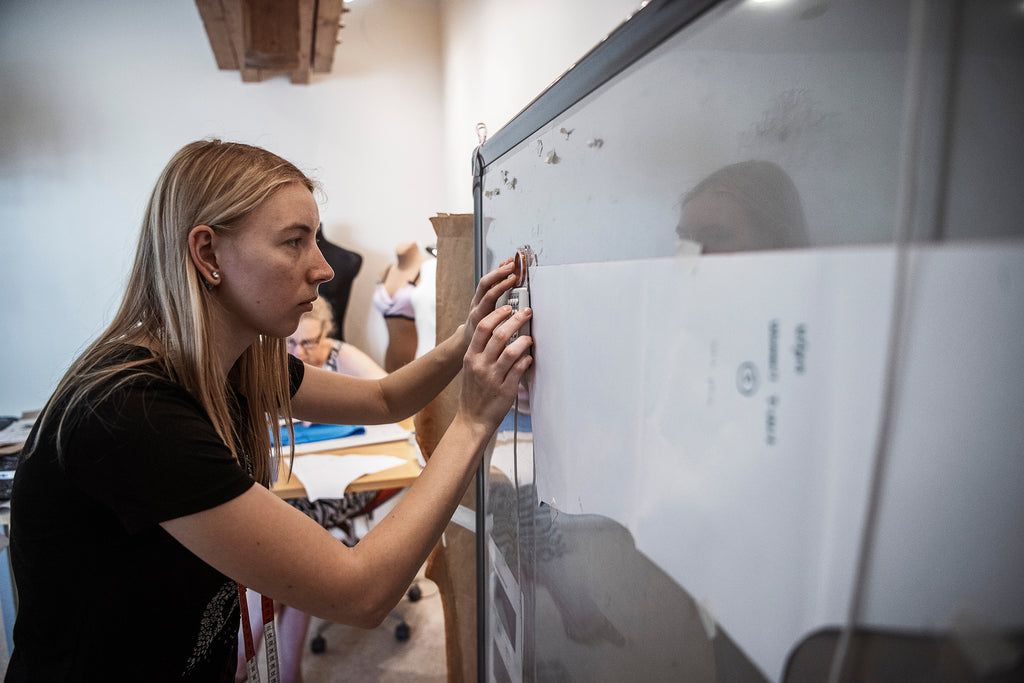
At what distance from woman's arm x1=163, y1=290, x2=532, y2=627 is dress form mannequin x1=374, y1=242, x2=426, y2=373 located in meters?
2.46

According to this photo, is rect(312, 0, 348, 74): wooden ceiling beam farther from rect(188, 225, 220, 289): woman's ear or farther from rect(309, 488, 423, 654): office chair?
rect(188, 225, 220, 289): woman's ear

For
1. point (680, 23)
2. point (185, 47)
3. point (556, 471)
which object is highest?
point (185, 47)

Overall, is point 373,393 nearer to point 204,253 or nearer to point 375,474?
point 204,253

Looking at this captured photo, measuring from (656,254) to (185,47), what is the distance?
143 inches

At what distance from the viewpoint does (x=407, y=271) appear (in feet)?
10.6

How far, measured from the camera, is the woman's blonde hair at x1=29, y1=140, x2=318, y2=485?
78 cm

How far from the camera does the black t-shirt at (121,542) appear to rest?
2.15ft

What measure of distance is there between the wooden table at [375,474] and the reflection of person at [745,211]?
1338mm

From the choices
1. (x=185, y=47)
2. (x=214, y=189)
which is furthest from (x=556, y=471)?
(x=185, y=47)

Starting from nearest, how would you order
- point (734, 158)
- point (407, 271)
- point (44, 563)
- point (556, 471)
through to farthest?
point (734, 158) → point (556, 471) → point (44, 563) → point (407, 271)

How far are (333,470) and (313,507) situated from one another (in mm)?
370

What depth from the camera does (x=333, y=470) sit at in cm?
172

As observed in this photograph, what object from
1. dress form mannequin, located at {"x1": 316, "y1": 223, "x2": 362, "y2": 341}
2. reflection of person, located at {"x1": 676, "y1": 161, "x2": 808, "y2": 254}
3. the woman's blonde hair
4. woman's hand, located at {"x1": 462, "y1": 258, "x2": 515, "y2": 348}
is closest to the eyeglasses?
dress form mannequin, located at {"x1": 316, "y1": 223, "x2": 362, "y2": 341}

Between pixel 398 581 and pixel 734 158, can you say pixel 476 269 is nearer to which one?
pixel 398 581
